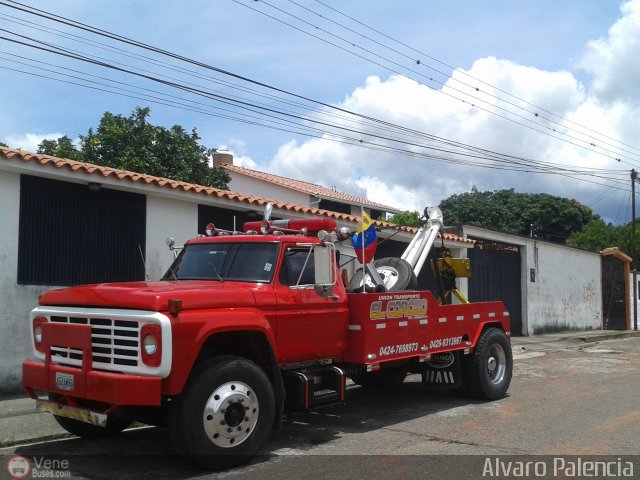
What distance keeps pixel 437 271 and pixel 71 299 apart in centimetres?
607

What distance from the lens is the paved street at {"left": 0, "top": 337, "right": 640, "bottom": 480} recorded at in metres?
5.96

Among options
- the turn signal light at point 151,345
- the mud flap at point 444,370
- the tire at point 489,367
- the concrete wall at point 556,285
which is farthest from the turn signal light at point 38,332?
the concrete wall at point 556,285

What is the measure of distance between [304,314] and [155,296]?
1824mm

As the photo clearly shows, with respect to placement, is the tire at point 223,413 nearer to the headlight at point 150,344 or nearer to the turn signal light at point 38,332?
the headlight at point 150,344

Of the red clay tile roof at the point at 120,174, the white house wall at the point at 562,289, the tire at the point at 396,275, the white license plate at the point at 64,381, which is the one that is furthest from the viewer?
the white house wall at the point at 562,289

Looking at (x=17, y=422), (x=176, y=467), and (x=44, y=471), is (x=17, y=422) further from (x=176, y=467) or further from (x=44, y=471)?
(x=176, y=467)

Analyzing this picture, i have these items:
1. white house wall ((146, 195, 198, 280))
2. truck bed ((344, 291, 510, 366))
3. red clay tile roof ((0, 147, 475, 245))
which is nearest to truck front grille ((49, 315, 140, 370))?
truck bed ((344, 291, 510, 366))

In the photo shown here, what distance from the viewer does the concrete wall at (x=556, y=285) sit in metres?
20.6

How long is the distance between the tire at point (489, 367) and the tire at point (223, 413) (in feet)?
13.6

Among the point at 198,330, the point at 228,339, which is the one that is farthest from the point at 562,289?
the point at 198,330

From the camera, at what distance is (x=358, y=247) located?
27.0 ft

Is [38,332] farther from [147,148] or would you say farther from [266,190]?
[266,190]

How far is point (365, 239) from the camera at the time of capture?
8.16m

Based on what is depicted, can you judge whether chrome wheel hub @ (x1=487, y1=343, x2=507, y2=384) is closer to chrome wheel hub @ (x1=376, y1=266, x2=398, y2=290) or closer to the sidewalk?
chrome wheel hub @ (x1=376, y1=266, x2=398, y2=290)
